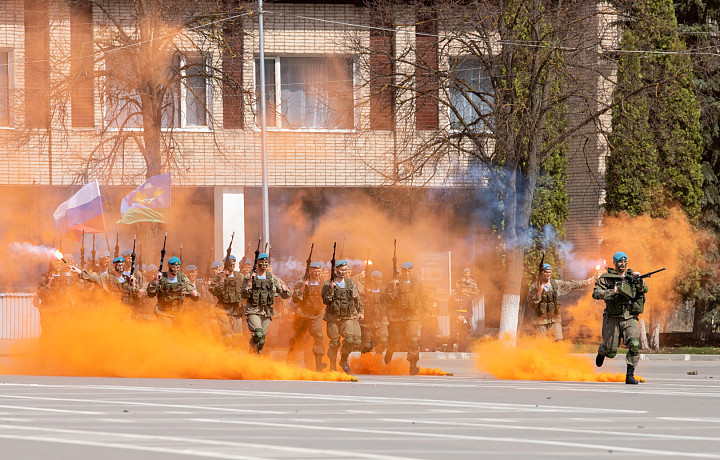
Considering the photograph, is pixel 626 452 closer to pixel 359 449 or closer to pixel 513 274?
pixel 359 449

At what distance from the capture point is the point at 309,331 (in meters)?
20.7

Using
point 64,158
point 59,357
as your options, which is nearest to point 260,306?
point 59,357

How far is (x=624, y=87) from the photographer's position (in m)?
27.5

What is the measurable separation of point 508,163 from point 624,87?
332cm

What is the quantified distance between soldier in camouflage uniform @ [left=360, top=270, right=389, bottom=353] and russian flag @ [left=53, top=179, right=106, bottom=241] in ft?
19.0

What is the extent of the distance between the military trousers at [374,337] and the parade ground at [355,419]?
4031mm

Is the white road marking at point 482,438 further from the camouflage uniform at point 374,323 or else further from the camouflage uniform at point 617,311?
the camouflage uniform at point 374,323

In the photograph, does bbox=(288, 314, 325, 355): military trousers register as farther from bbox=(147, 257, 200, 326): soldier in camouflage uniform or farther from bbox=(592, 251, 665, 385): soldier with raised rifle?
bbox=(592, 251, 665, 385): soldier with raised rifle

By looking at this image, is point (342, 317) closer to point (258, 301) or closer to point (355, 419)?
point (258, 301)

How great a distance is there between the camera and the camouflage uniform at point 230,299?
2159 cm

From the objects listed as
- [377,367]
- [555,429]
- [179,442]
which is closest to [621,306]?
[377,367]

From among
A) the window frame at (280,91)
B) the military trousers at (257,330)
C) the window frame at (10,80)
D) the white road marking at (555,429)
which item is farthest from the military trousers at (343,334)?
the window frame at (10,80)

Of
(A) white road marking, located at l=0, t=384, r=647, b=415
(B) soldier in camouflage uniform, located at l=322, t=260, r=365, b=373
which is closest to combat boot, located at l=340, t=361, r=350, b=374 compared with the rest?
(B) soldier in camouflage uniform, located at l=322, t=260, r=365, b=373

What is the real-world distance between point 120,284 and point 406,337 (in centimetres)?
531
